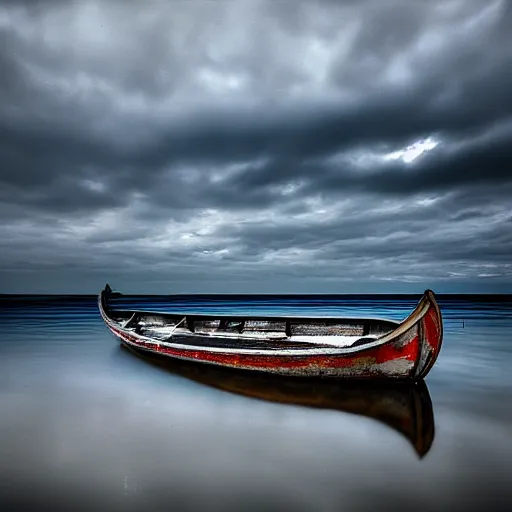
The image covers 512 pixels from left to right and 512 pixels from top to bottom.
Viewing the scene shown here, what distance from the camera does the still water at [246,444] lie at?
4738 mm

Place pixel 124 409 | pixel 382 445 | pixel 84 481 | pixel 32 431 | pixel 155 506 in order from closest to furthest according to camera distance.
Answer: pixel 155 506
pixel 84 481
pixel 382 445
pixel 32 431
pixel 124 409

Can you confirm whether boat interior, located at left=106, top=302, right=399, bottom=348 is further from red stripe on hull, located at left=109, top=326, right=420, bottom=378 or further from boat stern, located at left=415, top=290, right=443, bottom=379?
boat stern, located at left=415, top=290, right=443, bottom=379

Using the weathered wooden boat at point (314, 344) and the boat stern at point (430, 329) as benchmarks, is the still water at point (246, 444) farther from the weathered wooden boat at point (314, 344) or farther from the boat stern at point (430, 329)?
the boat stern at point (430, 329)

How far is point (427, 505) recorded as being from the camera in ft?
14.9

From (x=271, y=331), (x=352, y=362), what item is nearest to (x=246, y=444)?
(x=352, y=362)

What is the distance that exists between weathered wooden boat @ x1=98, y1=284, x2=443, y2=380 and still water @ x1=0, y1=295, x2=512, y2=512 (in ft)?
1.83

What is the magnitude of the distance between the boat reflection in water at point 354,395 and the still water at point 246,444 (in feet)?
0.17

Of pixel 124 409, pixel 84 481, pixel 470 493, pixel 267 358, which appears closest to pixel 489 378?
pixel 267 358

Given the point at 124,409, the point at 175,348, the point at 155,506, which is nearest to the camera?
the point at 155,506

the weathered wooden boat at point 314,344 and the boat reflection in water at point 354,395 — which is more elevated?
the weathered wooden boat at point 314,344

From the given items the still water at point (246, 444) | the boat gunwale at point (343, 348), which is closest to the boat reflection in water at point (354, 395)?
the still water at point (246, 444)

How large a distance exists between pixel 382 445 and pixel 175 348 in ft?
22.4

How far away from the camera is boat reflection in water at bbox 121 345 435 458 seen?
7.48 meters

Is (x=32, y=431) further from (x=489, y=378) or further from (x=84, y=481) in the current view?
(x=489, y=378)
